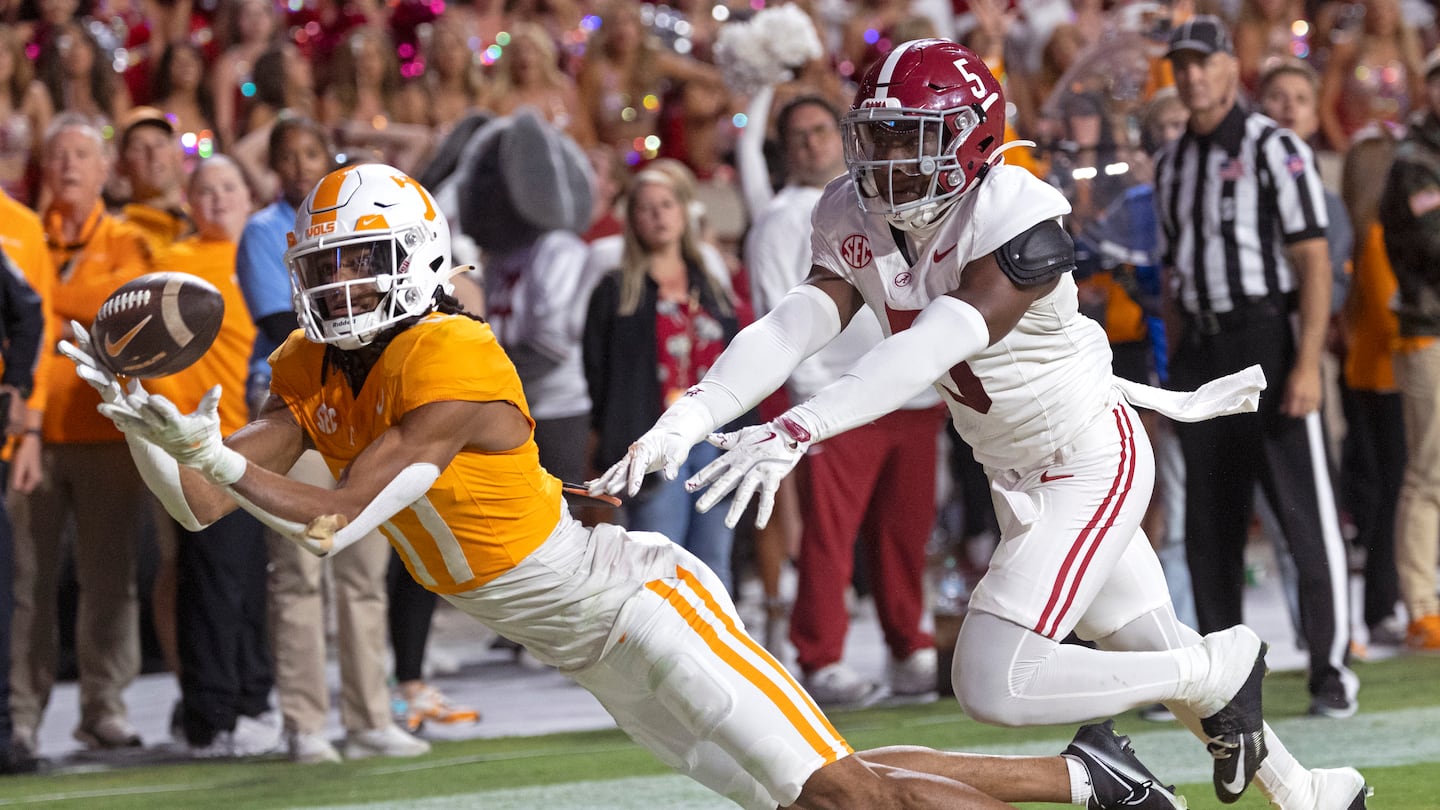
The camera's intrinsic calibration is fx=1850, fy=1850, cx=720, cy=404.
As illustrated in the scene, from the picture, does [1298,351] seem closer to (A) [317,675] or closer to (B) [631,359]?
(B) [631,359]

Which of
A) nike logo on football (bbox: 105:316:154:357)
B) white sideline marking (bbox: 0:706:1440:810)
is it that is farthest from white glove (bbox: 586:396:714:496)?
white sideline marking (bbox: 0:706:1440:810)

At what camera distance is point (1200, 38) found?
6012 mm

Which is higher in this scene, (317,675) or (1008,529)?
(1008,529)

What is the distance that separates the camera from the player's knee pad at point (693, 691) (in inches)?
142

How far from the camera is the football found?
129 inches

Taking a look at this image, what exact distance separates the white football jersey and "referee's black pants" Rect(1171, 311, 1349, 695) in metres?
2.08

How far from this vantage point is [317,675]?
19.4 ft

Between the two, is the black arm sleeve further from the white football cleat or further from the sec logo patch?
the sec logo patch

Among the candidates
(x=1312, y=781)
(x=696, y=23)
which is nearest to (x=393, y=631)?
(x=1312, y=781)

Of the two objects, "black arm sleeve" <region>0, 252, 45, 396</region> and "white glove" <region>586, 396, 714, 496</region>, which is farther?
"black arm sleeve" <region>0, 252, 45, 396</region>

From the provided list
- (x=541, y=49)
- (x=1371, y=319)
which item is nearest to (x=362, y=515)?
(x=541, y=49)

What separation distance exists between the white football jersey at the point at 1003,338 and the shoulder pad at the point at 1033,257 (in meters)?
0.07

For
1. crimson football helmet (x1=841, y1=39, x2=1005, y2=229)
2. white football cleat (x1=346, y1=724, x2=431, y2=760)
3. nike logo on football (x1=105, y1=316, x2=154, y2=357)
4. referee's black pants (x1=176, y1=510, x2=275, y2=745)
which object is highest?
crimson football helmet (x1=841, y1=39, x2=1005, y2=229)

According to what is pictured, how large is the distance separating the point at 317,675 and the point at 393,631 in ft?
1.45
